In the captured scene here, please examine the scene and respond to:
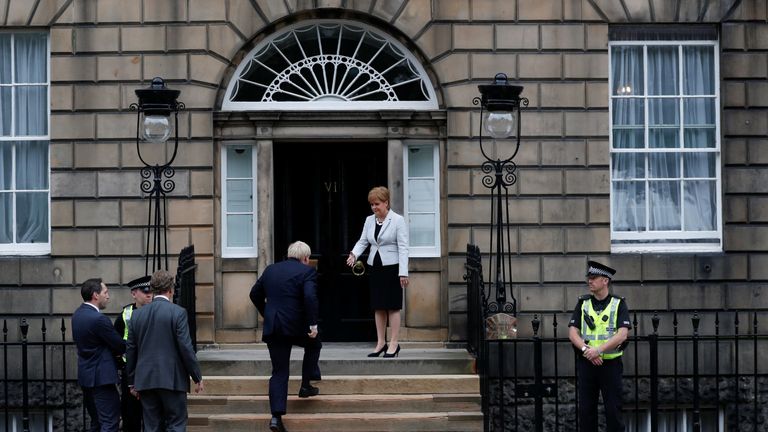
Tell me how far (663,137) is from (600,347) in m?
4.77

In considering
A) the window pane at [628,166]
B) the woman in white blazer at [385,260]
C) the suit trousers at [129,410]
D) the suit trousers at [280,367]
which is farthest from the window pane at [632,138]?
the suit trousers at [129,410]

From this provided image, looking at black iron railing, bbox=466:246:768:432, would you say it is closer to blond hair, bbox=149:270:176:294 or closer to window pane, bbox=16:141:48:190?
blond hair, bbox=149:270:176:294

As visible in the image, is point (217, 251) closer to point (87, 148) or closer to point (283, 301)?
point (87, 148)

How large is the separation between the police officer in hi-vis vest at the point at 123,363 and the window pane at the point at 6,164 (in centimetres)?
439

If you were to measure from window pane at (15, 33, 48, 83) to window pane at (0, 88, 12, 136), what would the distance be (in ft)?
0.67

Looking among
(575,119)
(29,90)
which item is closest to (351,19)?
(575,119)

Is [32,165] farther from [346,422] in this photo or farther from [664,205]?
[664,205]

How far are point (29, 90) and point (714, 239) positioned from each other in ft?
27.8

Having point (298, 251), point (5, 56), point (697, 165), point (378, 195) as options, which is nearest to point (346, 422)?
point (298, 251)

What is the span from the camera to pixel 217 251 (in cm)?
1617

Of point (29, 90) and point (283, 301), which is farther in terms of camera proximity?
point (29, 90)

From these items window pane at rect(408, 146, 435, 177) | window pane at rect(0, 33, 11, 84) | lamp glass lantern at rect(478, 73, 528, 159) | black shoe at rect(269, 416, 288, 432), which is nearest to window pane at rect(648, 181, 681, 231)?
window pane at rect(408, 146, 435, 177)

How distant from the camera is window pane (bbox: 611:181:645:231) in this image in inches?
650

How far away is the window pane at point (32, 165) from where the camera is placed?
53.7 ft
